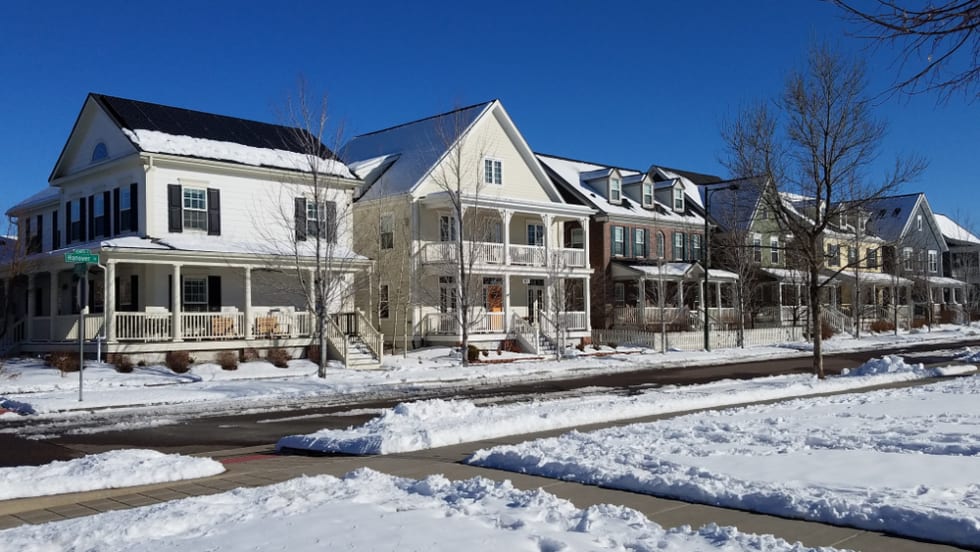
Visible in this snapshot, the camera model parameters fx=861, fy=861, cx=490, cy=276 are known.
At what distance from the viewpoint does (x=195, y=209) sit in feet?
103

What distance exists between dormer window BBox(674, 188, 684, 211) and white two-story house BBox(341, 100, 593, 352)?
12912 mm

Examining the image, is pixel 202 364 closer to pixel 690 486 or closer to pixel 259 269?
pixel 259 269

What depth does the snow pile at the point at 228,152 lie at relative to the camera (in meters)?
30.5

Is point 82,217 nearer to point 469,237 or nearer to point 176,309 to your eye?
point 176,309

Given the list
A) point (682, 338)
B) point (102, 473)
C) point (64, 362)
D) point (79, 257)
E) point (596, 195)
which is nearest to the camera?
point (102, 473)

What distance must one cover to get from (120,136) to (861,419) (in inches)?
1080

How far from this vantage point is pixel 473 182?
38.8m

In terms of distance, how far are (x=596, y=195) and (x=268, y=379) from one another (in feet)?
87.2

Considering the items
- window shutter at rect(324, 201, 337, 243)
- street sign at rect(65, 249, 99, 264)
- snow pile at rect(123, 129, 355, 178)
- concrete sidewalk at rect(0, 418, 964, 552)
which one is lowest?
concrete sidewalk at rect(0, 418, 964, 552)

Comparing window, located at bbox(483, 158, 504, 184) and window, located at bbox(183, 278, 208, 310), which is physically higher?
window, located at bbox(483, 158, 504, 184)

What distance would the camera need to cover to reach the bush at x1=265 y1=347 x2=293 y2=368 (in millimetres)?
29484

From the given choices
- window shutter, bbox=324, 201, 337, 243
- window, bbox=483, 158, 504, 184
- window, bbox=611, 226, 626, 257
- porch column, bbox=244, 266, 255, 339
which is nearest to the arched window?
porch column, bbox=244, 266, 255, 339

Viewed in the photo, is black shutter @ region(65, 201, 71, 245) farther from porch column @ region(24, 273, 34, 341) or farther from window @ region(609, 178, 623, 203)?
window @ region(609, 178, 623, 203)

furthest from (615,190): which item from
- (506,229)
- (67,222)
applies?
(67,222)
